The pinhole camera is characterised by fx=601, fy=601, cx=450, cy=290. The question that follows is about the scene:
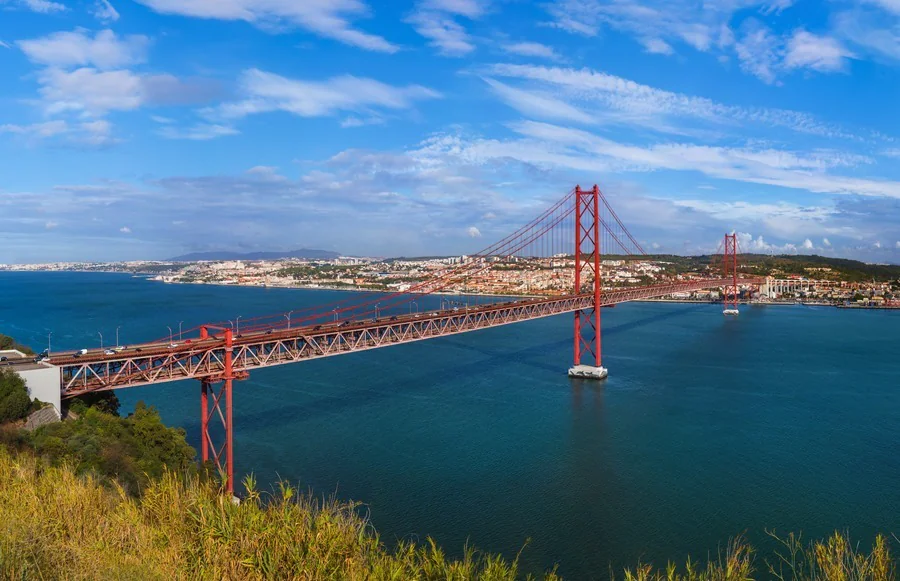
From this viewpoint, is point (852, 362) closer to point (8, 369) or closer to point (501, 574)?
point (501, 574)

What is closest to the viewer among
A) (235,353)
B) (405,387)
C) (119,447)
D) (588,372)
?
(119,447)

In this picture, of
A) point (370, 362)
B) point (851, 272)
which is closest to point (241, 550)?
point (370, 362)

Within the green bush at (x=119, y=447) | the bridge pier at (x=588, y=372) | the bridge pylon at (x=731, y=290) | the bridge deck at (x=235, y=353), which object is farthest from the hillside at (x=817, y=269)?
the green bush at (x=119, y=447)

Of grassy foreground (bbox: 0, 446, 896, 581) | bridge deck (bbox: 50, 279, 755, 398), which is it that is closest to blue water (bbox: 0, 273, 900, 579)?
bridge deck (bbox: 50, 279, 755, 398)

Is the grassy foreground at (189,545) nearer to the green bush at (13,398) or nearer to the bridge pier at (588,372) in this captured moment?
the green bush at (13,398)

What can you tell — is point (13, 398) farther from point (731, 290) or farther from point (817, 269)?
point (817, 269)

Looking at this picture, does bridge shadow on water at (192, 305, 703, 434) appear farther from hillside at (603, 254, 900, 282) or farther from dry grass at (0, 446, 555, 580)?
hillside at (603, 254, 900, 282)

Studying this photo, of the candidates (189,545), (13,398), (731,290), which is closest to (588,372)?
(13,398)
